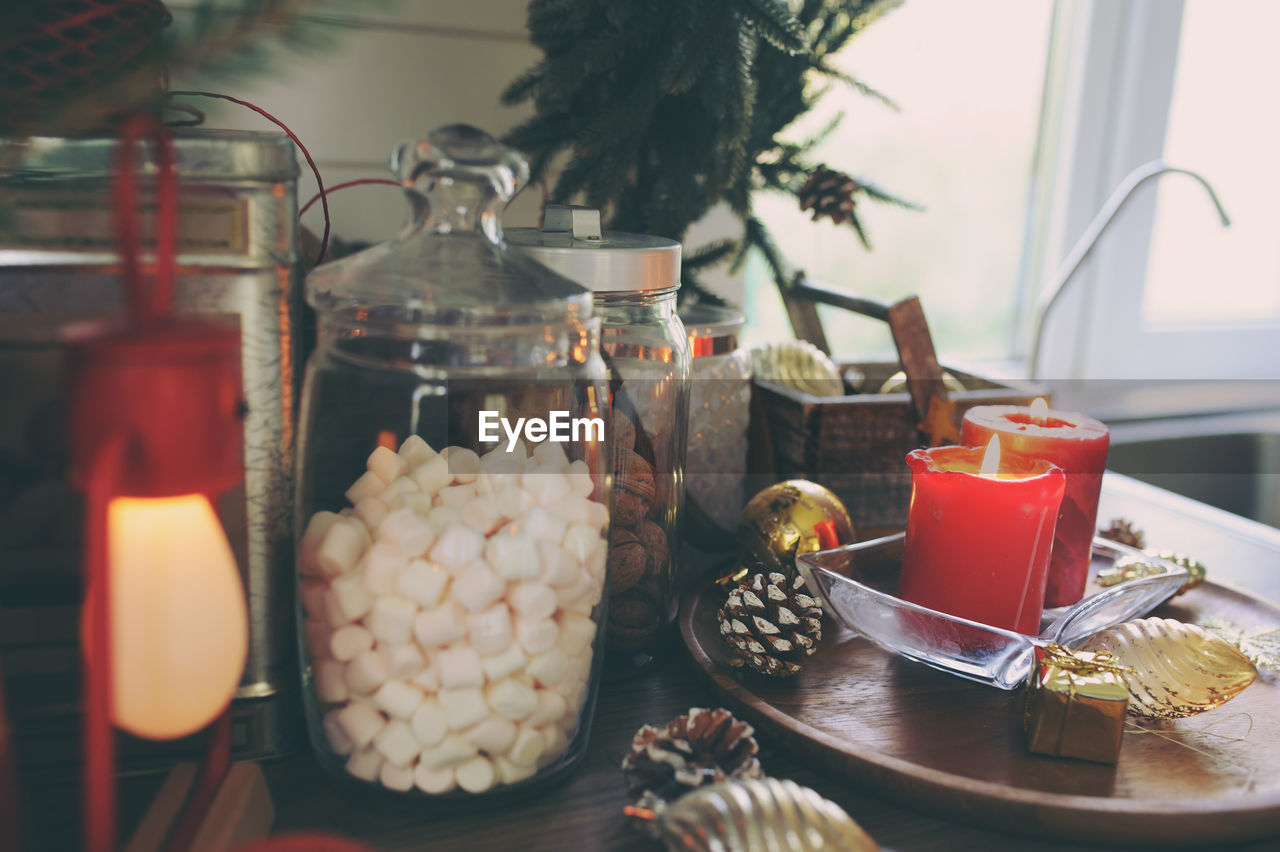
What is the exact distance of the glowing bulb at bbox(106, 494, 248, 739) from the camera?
1.25 ft

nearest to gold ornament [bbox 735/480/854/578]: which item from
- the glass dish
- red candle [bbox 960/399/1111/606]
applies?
the glass dish

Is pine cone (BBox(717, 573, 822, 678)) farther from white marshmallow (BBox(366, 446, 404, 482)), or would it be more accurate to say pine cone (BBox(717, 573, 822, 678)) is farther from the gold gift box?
white marshmallow (BBox(366, 446, 404, 482))

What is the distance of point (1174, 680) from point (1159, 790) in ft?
0.29

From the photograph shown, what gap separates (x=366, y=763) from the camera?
49 centimetres

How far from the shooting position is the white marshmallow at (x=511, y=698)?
48cm

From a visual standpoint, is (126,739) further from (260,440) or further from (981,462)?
(981,462)

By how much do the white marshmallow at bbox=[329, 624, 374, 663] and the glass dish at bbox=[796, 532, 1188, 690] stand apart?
32cm

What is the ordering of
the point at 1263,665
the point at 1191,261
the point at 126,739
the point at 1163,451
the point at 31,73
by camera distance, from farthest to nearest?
the point at 1191,261 < the point at 1163,451 < the point at 1263,665 < the point at 126,739 < the point at 31,73

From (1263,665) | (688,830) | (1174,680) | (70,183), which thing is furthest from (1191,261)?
(70,183)

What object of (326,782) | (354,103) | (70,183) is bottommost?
(326,782)

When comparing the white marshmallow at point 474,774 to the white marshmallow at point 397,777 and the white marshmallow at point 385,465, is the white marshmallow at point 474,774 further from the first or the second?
the white marshmallow at point 385,465

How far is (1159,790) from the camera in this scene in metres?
0.51

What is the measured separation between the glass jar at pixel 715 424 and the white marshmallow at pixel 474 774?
1.25ft

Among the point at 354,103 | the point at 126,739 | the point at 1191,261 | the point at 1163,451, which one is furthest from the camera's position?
the point at 1191,261
